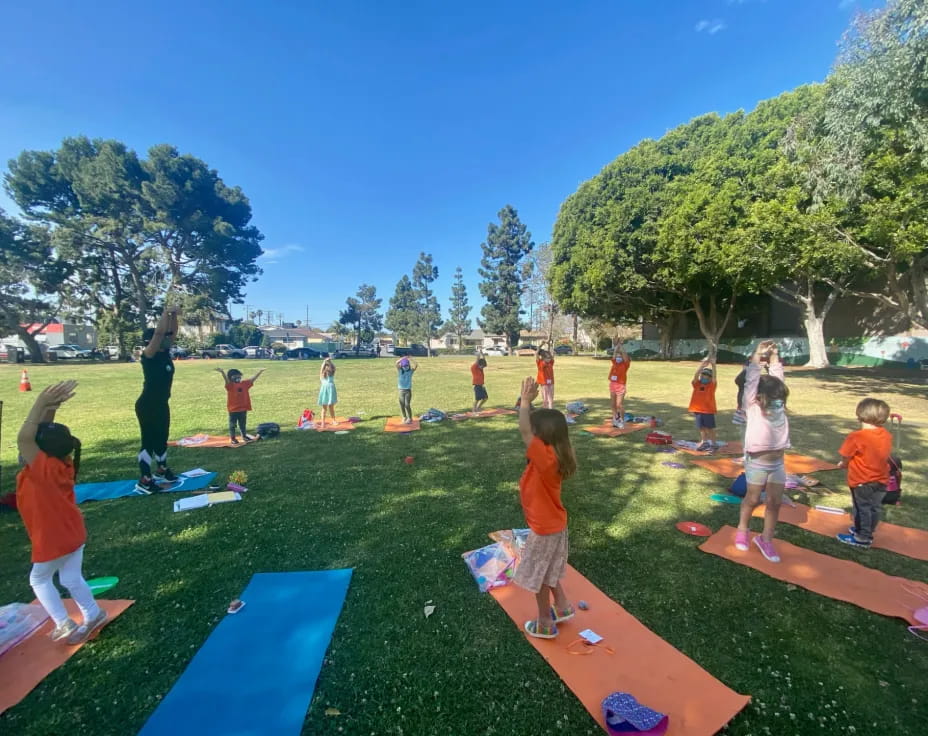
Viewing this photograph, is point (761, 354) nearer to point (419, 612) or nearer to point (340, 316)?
point (419, 612)

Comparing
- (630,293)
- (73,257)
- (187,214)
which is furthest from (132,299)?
(630,293)

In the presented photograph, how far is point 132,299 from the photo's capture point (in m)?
43.9

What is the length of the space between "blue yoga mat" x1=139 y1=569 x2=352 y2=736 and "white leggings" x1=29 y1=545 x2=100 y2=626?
0.94 metres

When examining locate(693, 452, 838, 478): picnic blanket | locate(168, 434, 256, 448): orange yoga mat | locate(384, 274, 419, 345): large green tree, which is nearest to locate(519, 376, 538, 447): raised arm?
locate(693, 452, 838, 478): picnic blanket

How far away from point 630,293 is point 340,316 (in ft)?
190

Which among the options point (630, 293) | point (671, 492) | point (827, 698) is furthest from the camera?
point (630, 293)

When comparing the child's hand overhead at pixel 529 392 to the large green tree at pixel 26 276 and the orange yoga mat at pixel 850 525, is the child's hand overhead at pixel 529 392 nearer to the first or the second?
the orange yoga mat at pixel 850 525

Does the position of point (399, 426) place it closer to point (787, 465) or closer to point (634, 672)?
point (787, 465)

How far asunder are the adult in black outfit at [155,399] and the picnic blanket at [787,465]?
799cm

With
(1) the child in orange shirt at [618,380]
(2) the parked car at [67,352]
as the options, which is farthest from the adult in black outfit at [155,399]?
(2) the parked car at [67,352]

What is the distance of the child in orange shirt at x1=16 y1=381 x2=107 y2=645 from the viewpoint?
2.89m

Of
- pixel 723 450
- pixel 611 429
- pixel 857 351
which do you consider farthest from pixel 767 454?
pixel 857 351

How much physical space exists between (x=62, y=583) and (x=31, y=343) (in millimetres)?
51205

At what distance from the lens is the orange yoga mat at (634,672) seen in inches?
95.3
